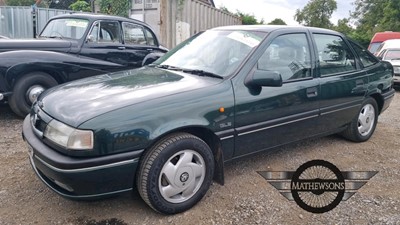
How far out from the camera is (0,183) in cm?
315

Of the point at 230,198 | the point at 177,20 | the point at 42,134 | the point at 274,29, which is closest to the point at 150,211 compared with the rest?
the point at 230,198

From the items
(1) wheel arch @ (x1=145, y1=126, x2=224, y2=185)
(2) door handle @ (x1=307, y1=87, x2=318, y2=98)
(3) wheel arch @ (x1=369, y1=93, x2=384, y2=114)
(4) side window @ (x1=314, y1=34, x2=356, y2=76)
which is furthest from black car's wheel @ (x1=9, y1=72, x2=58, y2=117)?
(3) wheel arch @ (x1=369, y1=93, x2=384, y2=114)

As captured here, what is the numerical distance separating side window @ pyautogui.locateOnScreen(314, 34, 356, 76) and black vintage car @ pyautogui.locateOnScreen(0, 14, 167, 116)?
2.21 m

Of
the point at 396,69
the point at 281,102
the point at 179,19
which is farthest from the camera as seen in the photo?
the point at 179,19

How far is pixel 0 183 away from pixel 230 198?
217 cm

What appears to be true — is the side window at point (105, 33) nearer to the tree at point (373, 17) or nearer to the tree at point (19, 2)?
the tree at point (373, 17)

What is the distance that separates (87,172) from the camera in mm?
2285

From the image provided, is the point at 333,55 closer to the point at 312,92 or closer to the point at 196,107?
the point at 312,92

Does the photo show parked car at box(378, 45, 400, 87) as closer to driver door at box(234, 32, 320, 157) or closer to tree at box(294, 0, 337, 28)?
driver door at box(234, 32, 320, 157)

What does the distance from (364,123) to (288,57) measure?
1.83m

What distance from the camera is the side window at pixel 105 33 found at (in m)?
5.95

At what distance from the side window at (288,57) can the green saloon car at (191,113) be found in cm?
1

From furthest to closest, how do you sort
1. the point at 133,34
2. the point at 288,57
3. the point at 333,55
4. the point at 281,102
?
the point at 133,34
the point at 333,55
the point at 288,57
the point at 281,102

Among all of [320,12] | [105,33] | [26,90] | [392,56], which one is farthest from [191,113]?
[320,12]
